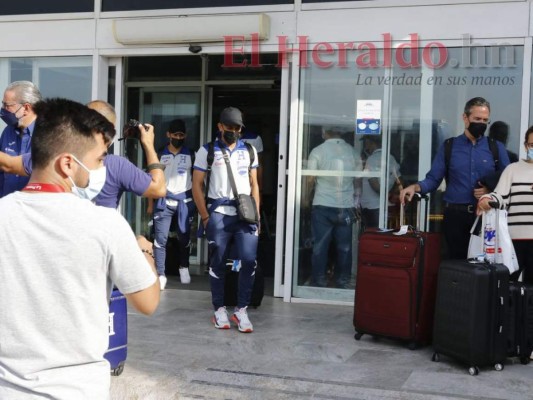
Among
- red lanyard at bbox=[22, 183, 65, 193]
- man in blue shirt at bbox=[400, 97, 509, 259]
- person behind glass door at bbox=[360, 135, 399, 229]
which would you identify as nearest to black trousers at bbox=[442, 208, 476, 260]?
man in blue shirt at bbox=[400, 97, 509, 259]

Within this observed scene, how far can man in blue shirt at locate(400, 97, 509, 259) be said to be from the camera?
564 cm

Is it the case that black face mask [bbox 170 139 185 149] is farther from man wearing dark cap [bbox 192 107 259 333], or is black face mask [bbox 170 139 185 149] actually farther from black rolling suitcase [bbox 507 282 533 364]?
black rolling suitcase [bbox 507 282 533 364]

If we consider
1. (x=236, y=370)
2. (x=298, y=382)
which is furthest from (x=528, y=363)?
(x=236, y=370)

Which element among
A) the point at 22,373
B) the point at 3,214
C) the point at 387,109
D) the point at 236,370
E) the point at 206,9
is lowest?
the point at 236,370

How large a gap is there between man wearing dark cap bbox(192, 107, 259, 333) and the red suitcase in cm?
93

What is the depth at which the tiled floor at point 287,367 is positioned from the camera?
14.5ft

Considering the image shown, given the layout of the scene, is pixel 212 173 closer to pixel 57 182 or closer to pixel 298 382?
pixel 298 382

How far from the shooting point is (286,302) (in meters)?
7.23

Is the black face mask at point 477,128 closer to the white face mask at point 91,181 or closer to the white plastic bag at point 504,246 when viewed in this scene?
the white plastic bag at point 504,246

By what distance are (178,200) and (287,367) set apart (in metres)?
3.72

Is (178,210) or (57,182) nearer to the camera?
(57,182)

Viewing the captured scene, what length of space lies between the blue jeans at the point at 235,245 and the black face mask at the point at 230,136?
59cm

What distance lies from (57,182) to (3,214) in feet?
0.54

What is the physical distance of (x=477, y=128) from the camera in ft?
18.4
